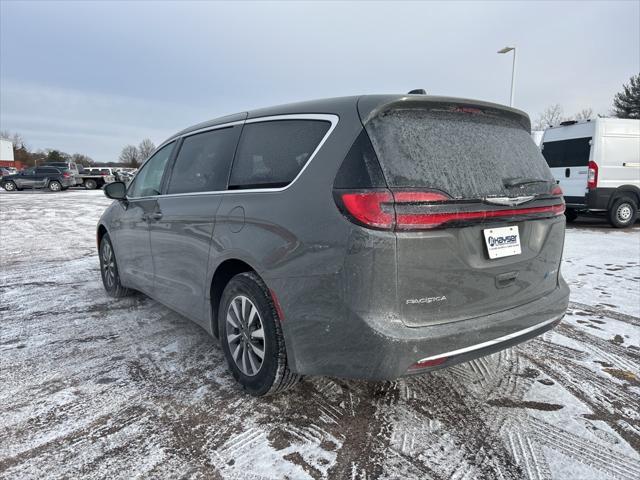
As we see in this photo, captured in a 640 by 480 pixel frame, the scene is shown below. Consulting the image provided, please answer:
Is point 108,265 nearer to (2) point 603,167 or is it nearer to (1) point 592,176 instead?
(1) point 592,176

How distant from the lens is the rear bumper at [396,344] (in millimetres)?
1949

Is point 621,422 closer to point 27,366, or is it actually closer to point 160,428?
point 160,428

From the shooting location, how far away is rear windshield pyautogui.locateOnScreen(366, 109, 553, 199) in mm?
2025

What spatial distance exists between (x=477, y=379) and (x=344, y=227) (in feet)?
5.31

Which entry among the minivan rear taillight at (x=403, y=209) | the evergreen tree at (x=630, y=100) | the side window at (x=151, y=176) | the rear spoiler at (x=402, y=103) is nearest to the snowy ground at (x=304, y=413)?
the minivan rear taillight at (x=403, y=209)

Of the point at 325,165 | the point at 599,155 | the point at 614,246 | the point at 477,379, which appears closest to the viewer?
the point at 325,165

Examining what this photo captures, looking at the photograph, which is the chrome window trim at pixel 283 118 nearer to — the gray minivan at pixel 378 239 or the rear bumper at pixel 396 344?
the gray minivan at pixel 378 239

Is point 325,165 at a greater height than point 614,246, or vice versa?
point 325,165

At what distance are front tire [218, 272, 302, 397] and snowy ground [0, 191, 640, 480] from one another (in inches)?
6.4

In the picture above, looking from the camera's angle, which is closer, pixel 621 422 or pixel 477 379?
pixel 621 422

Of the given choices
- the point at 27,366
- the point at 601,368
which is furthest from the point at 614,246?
the point at 27,366

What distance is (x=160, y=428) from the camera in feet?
7.64

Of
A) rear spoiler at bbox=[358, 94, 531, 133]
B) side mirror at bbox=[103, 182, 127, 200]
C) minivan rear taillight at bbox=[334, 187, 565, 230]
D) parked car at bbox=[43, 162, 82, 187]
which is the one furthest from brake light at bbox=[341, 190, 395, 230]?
parked car at bbox=[43, 162, 82, 187]

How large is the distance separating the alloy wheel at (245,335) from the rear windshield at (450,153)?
3.88ft
